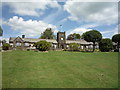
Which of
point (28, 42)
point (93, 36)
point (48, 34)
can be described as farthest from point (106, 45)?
point (48, 34)

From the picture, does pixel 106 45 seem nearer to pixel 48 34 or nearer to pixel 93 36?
pixel 93 36

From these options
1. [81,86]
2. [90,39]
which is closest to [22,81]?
[81,86]

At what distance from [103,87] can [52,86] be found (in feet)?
10.9


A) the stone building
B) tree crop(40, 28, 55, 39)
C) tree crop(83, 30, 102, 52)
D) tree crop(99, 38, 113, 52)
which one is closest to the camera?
tree crop(99, 38, 113, 52)

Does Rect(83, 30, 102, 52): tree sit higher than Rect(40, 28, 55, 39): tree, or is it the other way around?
Rect(40, 28, 55, 39): tree

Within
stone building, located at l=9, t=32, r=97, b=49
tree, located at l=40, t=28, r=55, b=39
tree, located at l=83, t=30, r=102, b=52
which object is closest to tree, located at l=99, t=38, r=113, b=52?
tree, located at l=83, t=30, r=102, b=52

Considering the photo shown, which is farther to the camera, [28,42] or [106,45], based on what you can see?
[28,42]

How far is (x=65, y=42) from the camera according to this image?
45250mm

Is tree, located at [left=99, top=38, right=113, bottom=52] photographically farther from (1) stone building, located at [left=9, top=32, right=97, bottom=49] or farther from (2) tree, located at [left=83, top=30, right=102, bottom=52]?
(1) stone building, located at [left=9, top=32, right=97, bottom=49]

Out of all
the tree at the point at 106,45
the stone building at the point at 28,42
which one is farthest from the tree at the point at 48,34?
the tree at the point at 106,45

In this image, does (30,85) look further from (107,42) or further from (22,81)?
(107,42)

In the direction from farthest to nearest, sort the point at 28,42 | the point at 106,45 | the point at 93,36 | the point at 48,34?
the point at 48,34, the point at 28,42, the point at 93,36, the point at 106,45

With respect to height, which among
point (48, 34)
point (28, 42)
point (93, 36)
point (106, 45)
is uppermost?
point (48, 34)

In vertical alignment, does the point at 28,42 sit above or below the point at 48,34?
below
